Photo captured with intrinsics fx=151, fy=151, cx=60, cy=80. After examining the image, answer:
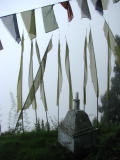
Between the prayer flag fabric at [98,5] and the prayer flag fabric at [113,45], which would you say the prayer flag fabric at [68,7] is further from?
the prayer flag fabric at [113,45]

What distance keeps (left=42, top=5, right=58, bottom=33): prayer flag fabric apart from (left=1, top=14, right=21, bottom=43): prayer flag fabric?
2.92 feet

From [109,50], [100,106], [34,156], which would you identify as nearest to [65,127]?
[34,156]

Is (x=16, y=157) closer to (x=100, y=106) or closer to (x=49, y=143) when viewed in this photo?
(x=49, y=143)

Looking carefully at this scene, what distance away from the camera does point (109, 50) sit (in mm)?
4805

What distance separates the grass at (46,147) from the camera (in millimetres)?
3240

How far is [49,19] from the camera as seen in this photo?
4.67 meters

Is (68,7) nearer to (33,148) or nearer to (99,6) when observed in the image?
(99,6)

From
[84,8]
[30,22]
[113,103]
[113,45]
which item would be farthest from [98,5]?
[113,103]

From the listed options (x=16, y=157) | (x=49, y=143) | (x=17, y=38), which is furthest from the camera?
(x=17, y=38)

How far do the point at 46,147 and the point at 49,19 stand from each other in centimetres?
373

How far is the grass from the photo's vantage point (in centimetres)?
Answer: 324

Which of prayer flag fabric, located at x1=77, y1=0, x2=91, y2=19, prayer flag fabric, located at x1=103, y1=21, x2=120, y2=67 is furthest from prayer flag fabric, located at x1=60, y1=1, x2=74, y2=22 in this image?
prayer flag fabric, located at x1=103, y1=21, x2=120, y2=67

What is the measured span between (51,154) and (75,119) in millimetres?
1074

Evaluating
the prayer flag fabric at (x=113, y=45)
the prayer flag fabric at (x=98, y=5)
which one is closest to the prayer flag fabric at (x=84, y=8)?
the prayer flag fabric at (x=98, y=5)
